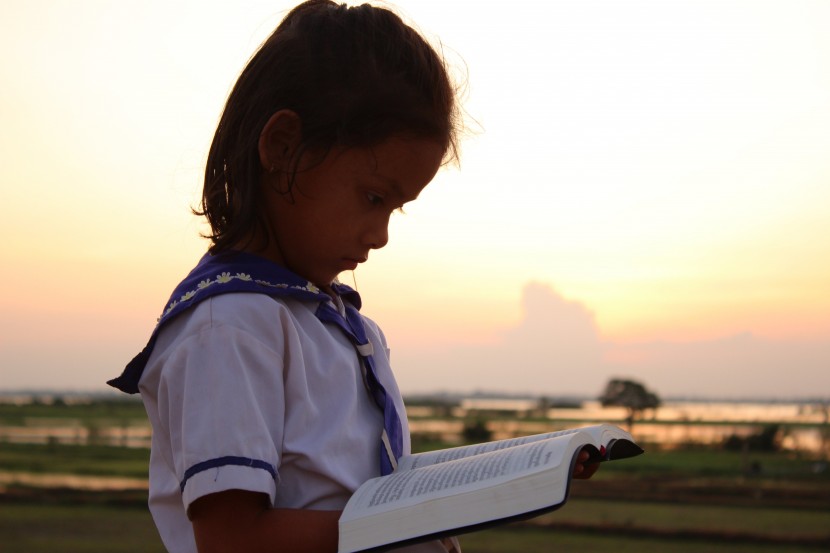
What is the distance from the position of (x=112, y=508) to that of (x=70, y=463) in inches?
228

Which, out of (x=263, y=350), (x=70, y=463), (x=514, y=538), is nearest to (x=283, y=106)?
(x=263, y=350)

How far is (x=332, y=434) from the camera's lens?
1.03m

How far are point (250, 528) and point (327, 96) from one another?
0.48 meters

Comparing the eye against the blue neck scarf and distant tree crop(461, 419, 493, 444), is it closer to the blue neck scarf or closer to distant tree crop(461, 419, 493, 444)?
the blue neck scarf

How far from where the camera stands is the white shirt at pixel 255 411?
0.93 meters

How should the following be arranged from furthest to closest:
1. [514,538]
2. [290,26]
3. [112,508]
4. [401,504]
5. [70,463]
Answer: [70,463] → [112,508] → [514,538] → [290,26] → [401,504]

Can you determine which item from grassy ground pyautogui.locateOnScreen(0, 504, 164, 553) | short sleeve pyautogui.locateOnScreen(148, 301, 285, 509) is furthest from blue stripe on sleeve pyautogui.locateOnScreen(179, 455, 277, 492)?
grassy ground pyautogui.locateOnScreen(0, 504, 164, 553)

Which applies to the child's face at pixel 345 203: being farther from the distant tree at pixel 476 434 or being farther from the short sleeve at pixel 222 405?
the distant tree at pixel 476 434

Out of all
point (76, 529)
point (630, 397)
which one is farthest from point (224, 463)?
point (630, 397)

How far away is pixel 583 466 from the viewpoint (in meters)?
1.09

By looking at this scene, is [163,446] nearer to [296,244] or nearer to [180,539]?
[180,539]

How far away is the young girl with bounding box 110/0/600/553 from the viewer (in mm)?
940

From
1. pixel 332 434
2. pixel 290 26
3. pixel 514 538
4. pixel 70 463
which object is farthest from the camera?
pixel 70 463

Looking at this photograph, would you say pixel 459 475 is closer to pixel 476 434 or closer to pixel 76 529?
pixel 76 529
